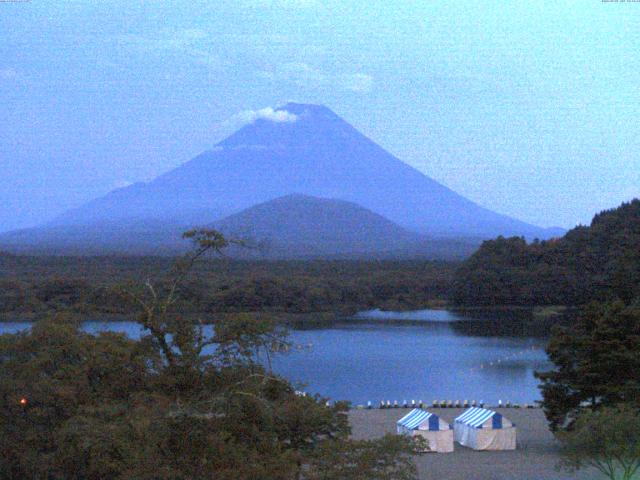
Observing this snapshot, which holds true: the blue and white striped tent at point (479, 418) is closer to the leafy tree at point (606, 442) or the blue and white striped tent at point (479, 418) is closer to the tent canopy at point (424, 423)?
the tent canopy at point (424, 423)

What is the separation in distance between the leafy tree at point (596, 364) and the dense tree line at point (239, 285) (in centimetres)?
2102

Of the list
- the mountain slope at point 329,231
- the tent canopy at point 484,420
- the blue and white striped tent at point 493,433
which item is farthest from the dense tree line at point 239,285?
the mountain slope at point 329,231

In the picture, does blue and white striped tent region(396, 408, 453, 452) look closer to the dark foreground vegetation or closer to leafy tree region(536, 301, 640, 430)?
leafy tree region(536, 301, 640, 430)

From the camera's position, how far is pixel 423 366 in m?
35.5

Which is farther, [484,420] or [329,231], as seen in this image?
[329,231]

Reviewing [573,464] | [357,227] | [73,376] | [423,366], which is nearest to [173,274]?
[73,376]

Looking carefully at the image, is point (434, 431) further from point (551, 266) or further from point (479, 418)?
point (551, 266)

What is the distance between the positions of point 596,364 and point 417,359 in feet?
66.4

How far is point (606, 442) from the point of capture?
1322cm

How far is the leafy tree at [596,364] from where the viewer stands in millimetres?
17094

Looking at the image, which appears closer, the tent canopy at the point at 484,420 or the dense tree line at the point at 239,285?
the tent canopy at the point at 484,420

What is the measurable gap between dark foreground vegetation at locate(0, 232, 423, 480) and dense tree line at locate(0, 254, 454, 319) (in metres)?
25.9

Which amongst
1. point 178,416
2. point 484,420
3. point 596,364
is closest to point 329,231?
point 484,420

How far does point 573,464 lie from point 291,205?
14823 cm
